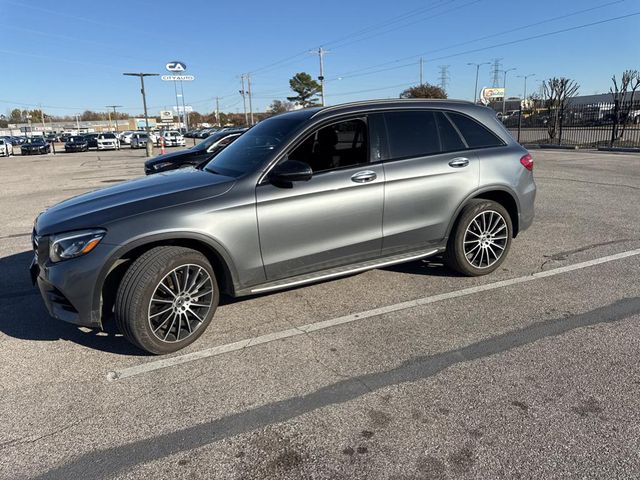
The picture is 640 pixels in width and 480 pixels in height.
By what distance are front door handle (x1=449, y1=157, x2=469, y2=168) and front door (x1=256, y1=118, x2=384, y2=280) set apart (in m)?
0.86

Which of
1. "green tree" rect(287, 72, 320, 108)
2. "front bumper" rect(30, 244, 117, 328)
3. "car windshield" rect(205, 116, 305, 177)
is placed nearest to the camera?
"front bumper" rect(30, 244, 117, 328)

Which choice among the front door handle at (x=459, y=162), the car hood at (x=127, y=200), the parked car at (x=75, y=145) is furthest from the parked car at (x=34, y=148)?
the front door handle at (x=459, y=162)

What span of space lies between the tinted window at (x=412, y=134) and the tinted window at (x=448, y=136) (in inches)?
2.6

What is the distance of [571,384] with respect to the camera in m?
2.91

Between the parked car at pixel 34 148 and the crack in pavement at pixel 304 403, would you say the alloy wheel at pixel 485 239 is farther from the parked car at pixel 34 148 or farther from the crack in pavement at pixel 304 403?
the parked car at pixel 34 148

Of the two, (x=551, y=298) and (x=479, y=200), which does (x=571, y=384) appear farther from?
(x=479, y=200)

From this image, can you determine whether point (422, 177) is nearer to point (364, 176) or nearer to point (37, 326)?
point (364, 176)

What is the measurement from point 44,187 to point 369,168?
533 inches

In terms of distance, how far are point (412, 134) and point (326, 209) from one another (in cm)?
128

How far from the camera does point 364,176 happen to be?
13.1 ft

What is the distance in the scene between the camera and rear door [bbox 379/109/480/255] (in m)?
4.20

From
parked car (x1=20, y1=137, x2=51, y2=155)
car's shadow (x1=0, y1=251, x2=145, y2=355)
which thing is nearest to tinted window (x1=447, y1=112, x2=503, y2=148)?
car's shadow (x1=0, y1=251, x2=145, y2=355)

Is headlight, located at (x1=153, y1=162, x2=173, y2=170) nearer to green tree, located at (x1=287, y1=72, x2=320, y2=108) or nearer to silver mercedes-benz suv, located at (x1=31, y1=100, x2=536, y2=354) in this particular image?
silver mercedes-benz suv, located at (x1=31, y1=100, x2=536, y2=354)

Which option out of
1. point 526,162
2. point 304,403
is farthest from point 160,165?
point 304,403
